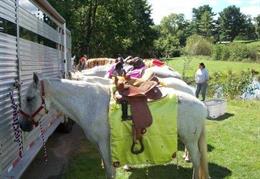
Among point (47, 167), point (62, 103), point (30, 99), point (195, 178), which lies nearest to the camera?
point (30, 99)

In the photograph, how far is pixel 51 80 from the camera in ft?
18.5

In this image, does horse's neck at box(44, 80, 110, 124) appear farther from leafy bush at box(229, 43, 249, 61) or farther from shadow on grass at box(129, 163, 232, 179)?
leafy bush at box(229, 43, 249, 61)

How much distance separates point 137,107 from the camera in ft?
19.3

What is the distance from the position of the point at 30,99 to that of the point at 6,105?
15.5 inches

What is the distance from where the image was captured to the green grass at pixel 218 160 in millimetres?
7609

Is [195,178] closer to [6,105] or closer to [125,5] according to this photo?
[6,105]

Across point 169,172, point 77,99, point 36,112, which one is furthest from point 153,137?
point 169,172

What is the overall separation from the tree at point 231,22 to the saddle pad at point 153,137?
137187 millimetres

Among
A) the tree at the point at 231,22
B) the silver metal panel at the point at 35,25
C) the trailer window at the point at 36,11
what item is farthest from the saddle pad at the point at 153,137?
the tree at the point at 231,22

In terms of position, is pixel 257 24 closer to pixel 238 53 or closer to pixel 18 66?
pixel 238 53

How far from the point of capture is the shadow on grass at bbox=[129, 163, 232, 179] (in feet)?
24.6

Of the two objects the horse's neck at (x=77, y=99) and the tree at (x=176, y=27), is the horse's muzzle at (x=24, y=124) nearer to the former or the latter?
the horse's neck at (x=77, y=99)

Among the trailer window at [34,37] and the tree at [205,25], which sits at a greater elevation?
the tree at [205,25]

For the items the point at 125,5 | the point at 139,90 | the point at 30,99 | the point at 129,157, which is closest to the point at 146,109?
the point at 139,90
